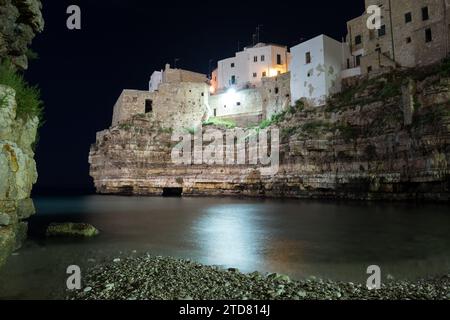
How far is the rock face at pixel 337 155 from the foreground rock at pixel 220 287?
23493 millimetres

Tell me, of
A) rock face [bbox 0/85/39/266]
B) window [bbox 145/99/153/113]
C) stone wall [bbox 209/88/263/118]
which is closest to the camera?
rock face [bbox 0/85/39/266]

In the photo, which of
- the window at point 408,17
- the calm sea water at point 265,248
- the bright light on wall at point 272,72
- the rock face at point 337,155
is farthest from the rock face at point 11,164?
the bright light on wall at point 272,72

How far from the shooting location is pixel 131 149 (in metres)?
50.2

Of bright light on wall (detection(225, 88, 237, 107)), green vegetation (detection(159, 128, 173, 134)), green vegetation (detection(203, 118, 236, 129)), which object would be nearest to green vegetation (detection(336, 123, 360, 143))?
green vegetation (detection(203, 118, 236, 129))

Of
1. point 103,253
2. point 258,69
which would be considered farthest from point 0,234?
point 258,69

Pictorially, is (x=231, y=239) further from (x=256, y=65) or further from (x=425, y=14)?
(x=256, y=65)

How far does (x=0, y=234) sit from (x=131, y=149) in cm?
4428

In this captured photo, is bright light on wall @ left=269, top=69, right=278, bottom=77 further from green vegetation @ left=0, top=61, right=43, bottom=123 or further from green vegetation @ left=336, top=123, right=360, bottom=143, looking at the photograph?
green vegetation @ left=0, top=61, right=43, bottom=123

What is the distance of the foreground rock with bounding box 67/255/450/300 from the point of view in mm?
5711

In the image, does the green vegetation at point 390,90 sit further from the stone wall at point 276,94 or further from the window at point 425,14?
the stone wall at point 276,94

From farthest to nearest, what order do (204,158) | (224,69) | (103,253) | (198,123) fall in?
(224,69), (198,123), (204,158), (103,253)

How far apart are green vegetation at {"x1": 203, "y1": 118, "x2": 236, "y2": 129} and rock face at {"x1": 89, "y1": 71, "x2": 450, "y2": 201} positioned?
7614 mm
